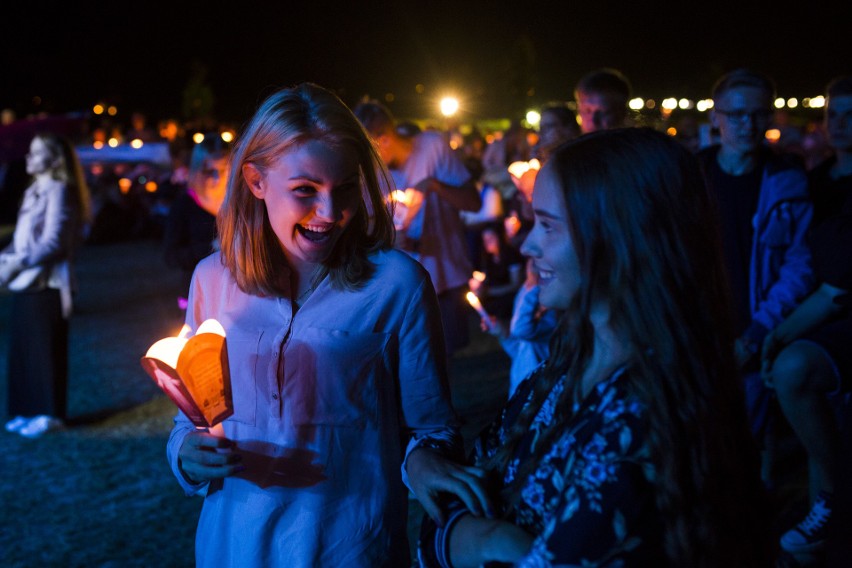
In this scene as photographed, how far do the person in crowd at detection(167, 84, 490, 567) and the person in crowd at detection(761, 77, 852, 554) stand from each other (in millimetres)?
1929

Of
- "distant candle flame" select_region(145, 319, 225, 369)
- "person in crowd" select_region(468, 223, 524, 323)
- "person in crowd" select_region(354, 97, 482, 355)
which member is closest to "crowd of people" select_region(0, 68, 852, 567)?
"distant candle flame" select_region(145, 319, 225, 369)

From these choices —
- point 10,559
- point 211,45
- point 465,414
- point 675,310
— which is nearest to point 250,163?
point 675,310

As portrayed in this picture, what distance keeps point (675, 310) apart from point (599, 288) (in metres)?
0.14

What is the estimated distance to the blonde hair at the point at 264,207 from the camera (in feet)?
6.39

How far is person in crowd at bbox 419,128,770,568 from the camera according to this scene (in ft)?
3.94

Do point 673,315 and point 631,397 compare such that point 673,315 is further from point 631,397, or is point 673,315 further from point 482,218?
point 482,218

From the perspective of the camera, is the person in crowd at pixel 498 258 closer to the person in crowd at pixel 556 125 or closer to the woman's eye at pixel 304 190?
the person in crowd at pixel 556 125

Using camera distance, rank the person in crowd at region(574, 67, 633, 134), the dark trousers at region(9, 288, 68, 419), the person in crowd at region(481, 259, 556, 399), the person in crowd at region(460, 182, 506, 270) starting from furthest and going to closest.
→ 1. the person in crowd at region(460, 182, 506, 270)
2. the dark trousers at region(9, 288, 68, 419)
3. the person in crowd at region(574, 67, 633, 134)
4. the person in crowd at region(481, 259, 556, 399)

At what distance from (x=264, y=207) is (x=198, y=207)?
3285mm

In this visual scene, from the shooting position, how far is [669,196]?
4.40 ft

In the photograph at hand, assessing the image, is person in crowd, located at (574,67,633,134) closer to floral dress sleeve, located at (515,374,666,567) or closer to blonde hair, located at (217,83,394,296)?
blonde hair, located at (217,83,394,296)

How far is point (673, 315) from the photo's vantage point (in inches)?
52.1

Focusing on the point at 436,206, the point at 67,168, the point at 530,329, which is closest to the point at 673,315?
the point at 530,329

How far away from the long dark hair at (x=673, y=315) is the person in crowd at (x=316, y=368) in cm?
63
